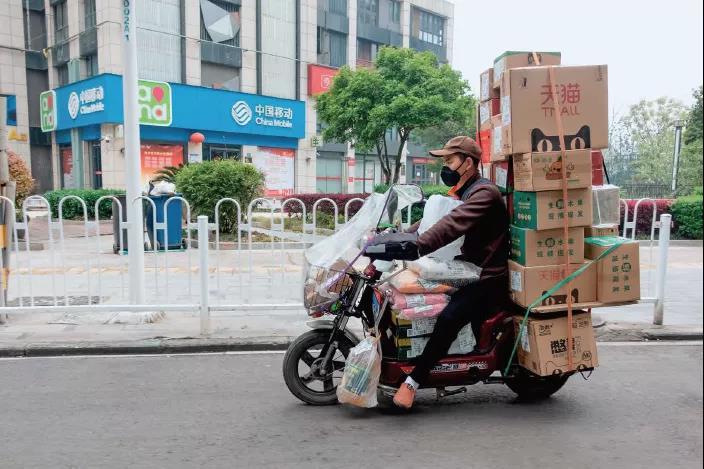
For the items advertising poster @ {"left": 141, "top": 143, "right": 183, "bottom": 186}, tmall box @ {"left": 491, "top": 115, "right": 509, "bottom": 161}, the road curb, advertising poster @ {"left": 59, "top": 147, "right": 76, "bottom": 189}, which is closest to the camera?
tmall box @ {"left": 491, "top": 115, "right": 509, "bottom": 161}

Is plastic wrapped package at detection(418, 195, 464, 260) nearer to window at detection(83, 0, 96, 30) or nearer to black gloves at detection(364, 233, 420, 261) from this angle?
black gloves at detection(364, 233, 420, 261)

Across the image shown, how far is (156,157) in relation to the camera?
2592cm

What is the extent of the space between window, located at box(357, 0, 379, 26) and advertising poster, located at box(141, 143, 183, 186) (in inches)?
432

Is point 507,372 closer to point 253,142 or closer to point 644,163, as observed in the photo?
point 644,163

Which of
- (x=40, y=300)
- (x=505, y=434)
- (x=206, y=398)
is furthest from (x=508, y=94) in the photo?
(x=40, y=300)

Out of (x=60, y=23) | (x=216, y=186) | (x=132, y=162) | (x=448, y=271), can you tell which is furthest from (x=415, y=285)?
(x=60, y=23)

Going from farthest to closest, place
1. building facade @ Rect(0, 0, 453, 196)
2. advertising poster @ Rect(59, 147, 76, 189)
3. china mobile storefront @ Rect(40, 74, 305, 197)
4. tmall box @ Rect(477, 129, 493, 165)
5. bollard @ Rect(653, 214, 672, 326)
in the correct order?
advertising poster @ Rect(59, 147, 76, 189)
china mobile storefront @ Rect(40, 74, 305, 197)
building facade @ Rect(0, 0, 453, 196)
bollard @ Rect(653, 214, 672, 326)
tmall box @ Rect(477, 129, 493, 165)

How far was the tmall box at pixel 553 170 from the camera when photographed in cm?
369

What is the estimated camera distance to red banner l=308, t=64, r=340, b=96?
29.5 meters

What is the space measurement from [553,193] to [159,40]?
24415 mm

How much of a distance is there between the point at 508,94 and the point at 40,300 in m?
6.50

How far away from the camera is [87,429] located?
3.79m

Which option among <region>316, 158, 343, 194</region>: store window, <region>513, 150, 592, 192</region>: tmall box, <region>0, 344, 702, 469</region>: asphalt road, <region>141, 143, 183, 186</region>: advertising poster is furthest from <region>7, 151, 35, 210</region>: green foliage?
<region>513, 150, 592, 192</region>: tmall box

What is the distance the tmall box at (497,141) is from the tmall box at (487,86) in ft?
0.64
